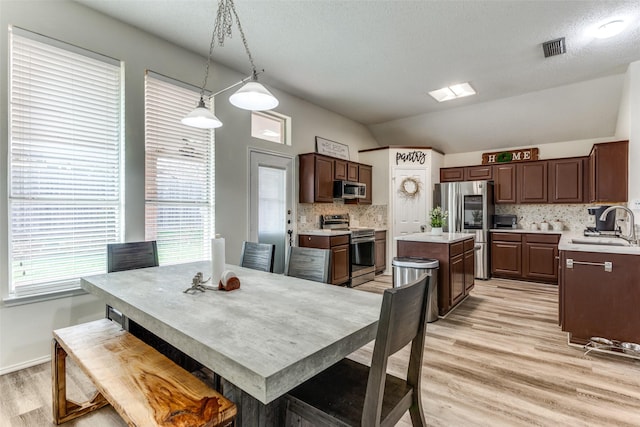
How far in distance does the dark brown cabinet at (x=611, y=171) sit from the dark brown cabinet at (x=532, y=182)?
1.13m

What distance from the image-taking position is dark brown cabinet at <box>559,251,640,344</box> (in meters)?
2.62

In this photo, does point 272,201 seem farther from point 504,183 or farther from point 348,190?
point 504,183

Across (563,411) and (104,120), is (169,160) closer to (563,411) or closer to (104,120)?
(104,120)

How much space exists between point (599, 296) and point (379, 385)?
283cm

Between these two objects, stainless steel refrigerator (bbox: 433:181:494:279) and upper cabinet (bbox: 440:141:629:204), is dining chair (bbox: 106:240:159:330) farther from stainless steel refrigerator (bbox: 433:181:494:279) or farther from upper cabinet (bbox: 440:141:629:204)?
upper cabinet (bbox: 440:141:629:204)

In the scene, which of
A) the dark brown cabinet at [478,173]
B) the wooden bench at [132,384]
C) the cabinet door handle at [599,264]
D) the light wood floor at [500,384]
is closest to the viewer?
the wooden bench at [132,384]

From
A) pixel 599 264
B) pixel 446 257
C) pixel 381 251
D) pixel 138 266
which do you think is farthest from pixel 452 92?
pixel 138 266

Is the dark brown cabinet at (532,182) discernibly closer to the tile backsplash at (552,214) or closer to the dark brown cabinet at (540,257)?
the tile backsplash at (552,214)

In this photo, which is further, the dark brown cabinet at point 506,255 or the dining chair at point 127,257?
the dark brown cabinet at point 506,255

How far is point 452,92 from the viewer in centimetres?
491

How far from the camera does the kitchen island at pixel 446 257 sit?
3516 mm

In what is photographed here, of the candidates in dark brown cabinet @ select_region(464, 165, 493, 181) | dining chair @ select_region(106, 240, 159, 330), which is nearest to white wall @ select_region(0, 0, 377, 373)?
dining chair @ select_region(106, 240, 159, 330)

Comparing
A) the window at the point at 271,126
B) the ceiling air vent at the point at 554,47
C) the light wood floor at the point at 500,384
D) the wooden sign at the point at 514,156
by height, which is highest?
the ceiling air vent at the point at 554,47

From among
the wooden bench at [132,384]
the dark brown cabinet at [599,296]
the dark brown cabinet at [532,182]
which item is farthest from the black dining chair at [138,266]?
the dark brown cabinet at [532,182]
